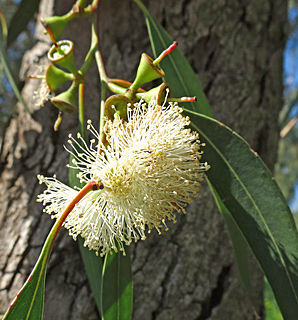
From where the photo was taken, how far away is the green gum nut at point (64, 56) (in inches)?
31.6

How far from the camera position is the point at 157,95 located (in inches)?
26.7

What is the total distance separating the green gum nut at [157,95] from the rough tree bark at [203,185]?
0.54 metres

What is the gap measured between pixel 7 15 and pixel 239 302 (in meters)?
2.57

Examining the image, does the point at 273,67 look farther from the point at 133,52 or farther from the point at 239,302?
the point at 239,302

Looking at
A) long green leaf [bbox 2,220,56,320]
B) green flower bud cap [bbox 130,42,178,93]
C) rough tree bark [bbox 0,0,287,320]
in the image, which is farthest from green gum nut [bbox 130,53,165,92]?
rough tree bark [bbox 0,0,287,320]

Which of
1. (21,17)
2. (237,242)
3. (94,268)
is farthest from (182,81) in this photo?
(21,17)

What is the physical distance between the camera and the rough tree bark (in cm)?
110

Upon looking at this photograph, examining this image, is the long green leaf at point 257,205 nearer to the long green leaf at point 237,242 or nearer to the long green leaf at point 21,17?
the long green leaf at point 237,242

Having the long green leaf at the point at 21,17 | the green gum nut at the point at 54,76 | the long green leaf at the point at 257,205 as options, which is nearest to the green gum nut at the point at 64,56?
the green gum nut at the point at 54,76

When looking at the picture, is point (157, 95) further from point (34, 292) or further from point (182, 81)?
point (34, 292)

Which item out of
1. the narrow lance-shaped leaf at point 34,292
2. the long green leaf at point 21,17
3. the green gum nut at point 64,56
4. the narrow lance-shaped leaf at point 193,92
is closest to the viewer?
the narrow lance-shaped leaf at point 34,292

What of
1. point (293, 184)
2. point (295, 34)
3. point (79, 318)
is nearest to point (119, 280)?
point (79, 318)

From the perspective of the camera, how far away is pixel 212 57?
126 cm

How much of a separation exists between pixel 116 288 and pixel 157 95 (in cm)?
50
